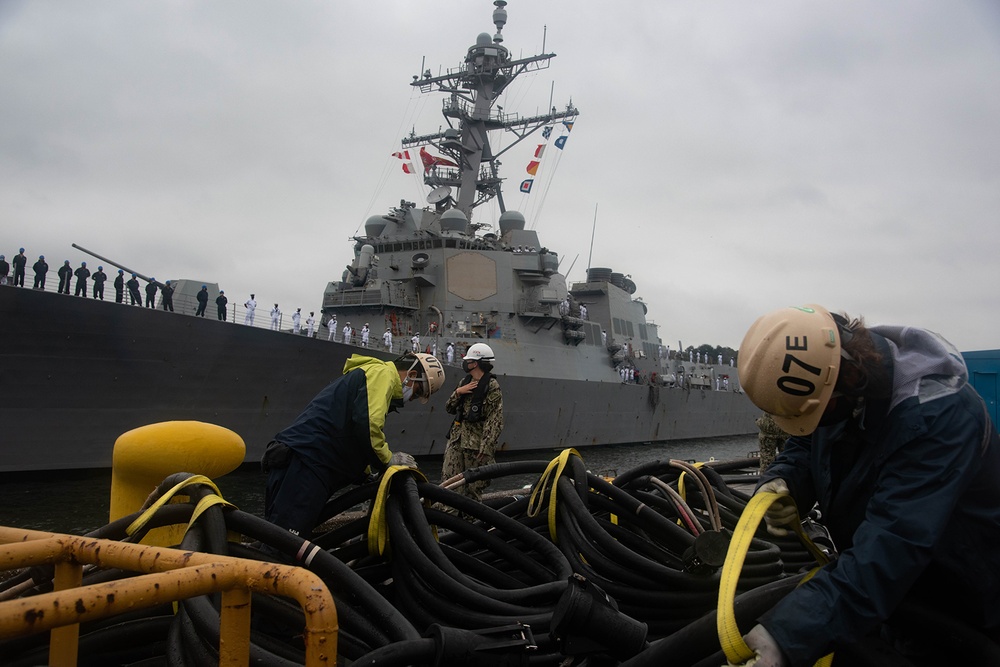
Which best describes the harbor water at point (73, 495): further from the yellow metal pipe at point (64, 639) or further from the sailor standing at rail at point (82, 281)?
the yellow metal pipe at point (64, 639)

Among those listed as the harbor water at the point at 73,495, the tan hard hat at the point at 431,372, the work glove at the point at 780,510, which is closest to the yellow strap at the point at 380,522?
the tan hard hat at the point at 431,372

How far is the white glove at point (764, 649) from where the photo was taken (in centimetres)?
133

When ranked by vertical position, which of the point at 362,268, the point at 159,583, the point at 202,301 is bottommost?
the point at 159,583

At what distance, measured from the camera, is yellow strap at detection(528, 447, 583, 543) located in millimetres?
2867

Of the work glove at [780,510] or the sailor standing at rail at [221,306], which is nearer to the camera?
the work glove at [780,510]

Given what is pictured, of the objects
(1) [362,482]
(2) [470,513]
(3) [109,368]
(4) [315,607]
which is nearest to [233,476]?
(3) [109,368]

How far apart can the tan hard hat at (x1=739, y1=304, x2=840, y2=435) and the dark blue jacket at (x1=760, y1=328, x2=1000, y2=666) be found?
7.0 inches

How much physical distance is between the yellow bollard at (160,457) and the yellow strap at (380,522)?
33.8 inches

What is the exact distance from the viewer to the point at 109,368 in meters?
11.2

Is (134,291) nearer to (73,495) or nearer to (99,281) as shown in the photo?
(99,281)

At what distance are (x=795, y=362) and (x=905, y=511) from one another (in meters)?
0.40

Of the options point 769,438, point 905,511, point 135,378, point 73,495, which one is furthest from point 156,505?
point 135,378

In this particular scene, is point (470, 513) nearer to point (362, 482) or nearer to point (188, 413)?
point (362, 482)

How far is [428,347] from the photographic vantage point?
685 inches
